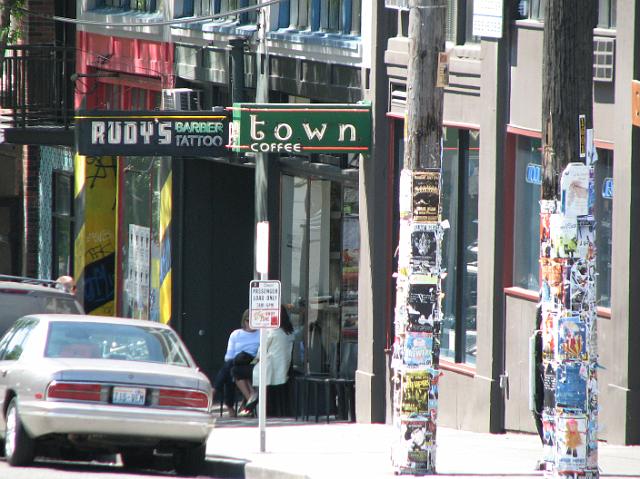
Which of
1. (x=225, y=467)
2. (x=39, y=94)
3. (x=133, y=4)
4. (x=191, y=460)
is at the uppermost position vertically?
(x=133, y=4)

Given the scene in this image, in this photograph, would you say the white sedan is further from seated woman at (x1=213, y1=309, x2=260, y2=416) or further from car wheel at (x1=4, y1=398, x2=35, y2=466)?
seated woman at (x1=213, y1=309, x2=260, y2=416)

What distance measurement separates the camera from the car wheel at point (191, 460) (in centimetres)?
1334

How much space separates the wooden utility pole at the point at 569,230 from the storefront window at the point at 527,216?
4.45 meters

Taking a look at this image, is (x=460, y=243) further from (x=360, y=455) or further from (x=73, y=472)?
(x=73, y=472)

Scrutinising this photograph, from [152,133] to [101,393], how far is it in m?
5.92

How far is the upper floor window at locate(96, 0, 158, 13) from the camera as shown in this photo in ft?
79.6

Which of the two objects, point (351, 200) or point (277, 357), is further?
point (277, 357)

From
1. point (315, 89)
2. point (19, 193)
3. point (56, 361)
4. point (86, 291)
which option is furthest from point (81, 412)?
point (19, 193)

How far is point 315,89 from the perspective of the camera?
18.7 metres

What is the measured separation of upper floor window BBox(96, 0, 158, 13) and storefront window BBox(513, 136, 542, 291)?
1062cm

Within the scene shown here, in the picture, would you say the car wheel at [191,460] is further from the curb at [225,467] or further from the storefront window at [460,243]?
the storefront window at [460,243]

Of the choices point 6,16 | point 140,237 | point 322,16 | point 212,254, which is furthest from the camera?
point 140,237

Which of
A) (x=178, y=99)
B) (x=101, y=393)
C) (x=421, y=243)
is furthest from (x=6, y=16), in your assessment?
(x=421, y=243)

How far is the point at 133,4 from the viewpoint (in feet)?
82.3
